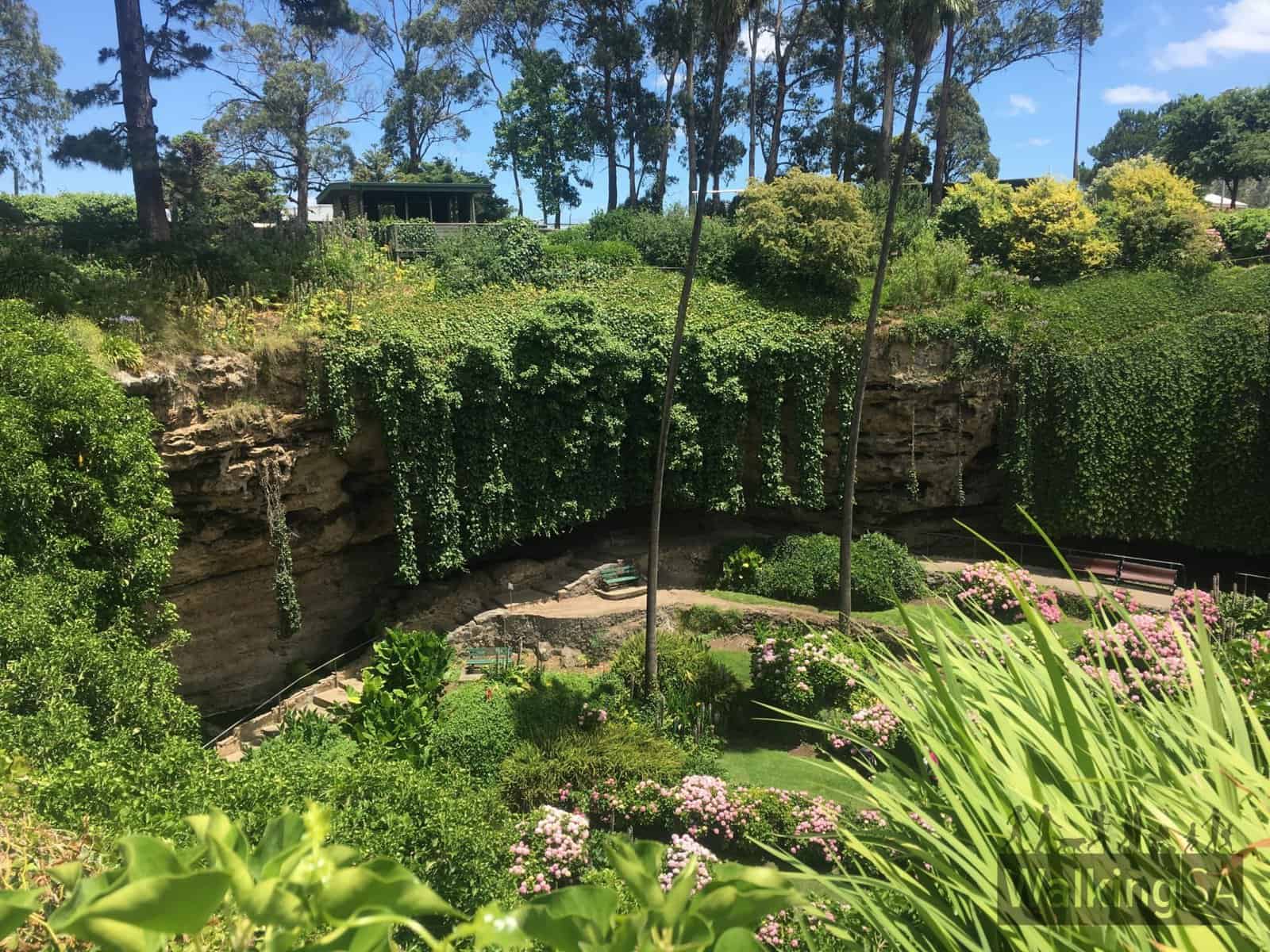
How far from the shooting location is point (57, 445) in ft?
24.3

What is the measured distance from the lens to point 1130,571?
14398 millimetres

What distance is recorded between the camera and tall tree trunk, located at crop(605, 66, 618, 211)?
25562 millimetres

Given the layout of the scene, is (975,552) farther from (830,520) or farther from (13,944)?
(13,944)

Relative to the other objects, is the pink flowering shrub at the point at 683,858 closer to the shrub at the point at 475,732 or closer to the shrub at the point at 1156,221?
the shrub at the point at 475,732

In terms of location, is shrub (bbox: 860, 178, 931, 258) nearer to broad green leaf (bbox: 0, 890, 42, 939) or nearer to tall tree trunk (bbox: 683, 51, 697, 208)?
tall tree trunk (bbox: 683, 51, 697, 208)

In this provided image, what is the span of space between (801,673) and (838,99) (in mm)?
20793

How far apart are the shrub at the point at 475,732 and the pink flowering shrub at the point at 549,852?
1.46 metres

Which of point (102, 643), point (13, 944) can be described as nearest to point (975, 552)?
point (102, 643)

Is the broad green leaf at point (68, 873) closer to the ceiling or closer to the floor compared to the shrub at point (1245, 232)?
closer to the floor

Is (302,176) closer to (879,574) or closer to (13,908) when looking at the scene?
(879,574)

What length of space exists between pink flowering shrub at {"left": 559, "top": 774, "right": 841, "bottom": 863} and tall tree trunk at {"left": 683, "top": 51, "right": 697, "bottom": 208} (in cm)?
1738

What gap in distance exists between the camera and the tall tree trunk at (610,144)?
1006 inches

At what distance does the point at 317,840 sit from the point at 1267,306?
18.3 meters

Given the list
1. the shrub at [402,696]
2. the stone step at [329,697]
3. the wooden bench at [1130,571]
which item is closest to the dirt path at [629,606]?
the shrub at [402,696]
